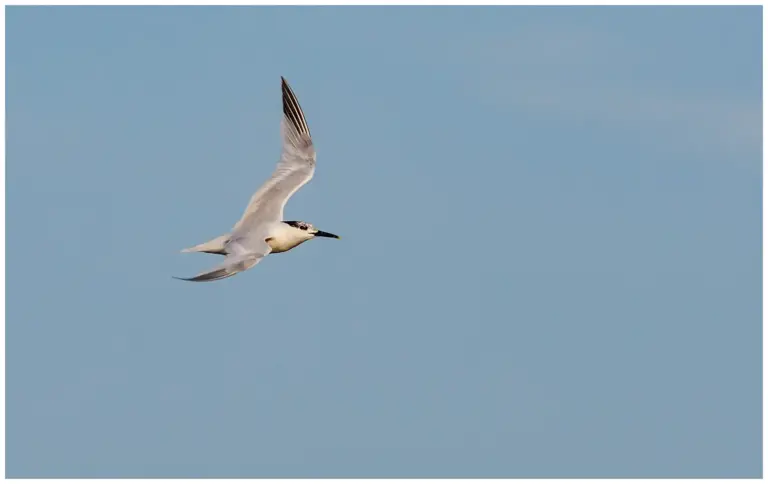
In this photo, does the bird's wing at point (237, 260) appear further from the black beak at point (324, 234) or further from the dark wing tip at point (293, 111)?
the dark wing tip at point (293, 111)

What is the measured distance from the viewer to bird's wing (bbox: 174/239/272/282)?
30.1 meters

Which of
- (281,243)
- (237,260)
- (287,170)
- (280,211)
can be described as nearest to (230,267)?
(237,260)

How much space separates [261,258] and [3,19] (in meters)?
11.2

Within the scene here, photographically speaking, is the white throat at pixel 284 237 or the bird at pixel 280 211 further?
the white throat at pixel 284 237

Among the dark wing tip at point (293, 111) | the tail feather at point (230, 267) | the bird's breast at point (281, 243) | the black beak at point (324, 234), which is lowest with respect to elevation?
the tail feather at point (230, 267)

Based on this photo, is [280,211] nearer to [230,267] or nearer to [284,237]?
[284,237]

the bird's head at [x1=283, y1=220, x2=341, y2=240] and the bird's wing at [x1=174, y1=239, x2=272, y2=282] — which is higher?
the bird's head at [x1=283, y1=220, x2=341, y2=240]

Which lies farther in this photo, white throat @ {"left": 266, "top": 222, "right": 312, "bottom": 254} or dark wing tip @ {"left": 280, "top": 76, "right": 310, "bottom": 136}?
dark wing tip @ {"left": 280, "top": 76, "right": 310, "bottom": 136}

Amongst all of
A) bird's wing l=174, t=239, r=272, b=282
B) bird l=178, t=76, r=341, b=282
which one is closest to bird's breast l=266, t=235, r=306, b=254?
bird l=178, t=76, r=341, b=282

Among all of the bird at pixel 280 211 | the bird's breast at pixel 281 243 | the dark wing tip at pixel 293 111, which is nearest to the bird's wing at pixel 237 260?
the bird at pixel 280 211

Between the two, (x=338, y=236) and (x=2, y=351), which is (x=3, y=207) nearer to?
(x=2, y=351)

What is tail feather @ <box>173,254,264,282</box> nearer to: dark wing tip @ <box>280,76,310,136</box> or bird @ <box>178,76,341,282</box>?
bird @ <box>178,76,341,282</box>

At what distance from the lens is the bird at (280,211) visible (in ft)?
113

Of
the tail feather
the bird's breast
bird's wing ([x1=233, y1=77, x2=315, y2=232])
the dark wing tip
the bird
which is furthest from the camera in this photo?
the dark wing tip
